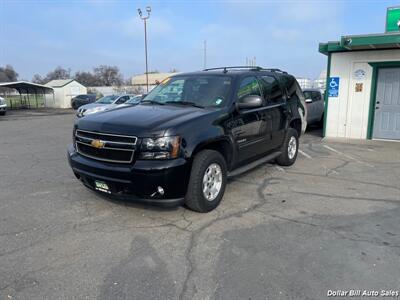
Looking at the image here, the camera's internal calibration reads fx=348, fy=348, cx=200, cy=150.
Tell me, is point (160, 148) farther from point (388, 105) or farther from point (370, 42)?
point (388, 105)

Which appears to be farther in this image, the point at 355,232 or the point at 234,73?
the point at 234,73

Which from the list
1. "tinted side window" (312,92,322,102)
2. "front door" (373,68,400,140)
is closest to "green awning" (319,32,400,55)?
"front door" (373,68,400,140)

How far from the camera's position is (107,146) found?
4.29 m

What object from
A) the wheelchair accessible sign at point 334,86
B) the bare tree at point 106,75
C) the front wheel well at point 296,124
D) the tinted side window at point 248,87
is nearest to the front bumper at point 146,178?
the tinted side window at point 248,87

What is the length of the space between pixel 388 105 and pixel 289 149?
5431 millimetres

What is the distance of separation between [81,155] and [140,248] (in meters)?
1.70

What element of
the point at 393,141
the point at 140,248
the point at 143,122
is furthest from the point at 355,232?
the point at 393,141

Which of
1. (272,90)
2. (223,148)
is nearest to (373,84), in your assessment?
(272,90)

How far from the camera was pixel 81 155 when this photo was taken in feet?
15.6

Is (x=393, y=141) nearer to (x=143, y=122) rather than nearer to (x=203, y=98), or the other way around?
(x=203, y=98)

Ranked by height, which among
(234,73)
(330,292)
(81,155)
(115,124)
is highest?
(234,73)
